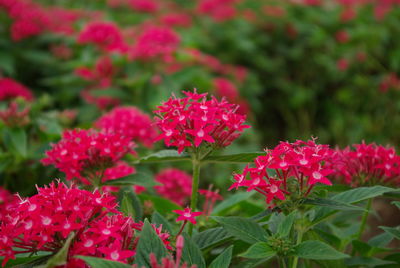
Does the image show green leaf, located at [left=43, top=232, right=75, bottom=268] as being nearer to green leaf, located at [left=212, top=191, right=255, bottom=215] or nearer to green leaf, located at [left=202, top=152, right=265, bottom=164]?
green leaf, located at [left=202, top=152, right=265, bottom=164]

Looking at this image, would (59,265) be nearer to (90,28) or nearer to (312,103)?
(90,28)

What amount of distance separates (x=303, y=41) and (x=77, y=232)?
13.1 ft

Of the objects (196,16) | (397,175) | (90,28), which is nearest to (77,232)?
(397,175)

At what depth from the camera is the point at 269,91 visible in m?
4.62

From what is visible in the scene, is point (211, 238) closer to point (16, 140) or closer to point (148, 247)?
point (148, 247)

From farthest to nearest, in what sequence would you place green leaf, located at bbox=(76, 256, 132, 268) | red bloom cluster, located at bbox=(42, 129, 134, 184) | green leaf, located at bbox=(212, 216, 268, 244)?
red bloom cluster, located at bbox=(42, 129, 134, 184) → green leaf, located at bbox=(212, 216, 268, 244) → green leaf, located at bbox=(76, 256, 132, 268)

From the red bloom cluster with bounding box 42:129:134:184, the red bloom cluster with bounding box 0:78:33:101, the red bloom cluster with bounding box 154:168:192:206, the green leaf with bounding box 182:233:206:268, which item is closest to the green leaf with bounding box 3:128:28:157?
the red bloom cluster with bounding box 42:129:134:184

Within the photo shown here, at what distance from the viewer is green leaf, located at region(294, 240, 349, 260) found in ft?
2.85

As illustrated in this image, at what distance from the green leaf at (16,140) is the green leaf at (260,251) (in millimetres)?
1083

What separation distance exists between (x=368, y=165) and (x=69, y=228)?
80 centimetres

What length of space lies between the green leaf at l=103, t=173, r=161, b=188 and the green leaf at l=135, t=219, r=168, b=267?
40 centimetres

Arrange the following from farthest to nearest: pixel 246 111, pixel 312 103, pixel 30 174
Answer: pixel 312 103, pixel 246 111, pixel 30 174

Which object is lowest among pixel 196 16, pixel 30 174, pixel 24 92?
pixel 30 174

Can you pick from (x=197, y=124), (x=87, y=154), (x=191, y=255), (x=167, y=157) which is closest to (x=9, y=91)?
(x=87, y=154)
